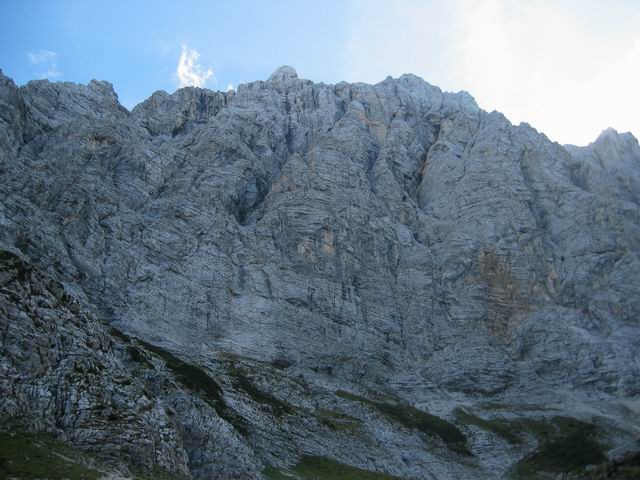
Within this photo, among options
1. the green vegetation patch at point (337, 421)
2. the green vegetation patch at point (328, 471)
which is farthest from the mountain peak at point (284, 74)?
the green vegetation patch at point (328, 471)

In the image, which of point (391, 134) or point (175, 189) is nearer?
point (175, 189)

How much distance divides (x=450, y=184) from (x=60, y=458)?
10947 centimetres

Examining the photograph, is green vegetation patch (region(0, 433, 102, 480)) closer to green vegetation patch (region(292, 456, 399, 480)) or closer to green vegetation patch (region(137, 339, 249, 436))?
green vegetation patch (region(137, 339, 249, 436))

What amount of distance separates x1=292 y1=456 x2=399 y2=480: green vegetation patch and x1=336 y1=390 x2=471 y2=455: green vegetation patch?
15.1 metres

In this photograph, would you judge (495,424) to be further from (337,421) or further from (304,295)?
(304,295)

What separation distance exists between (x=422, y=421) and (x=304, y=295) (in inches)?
1163

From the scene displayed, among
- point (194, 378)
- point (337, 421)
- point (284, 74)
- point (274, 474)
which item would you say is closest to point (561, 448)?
point (337, 421)

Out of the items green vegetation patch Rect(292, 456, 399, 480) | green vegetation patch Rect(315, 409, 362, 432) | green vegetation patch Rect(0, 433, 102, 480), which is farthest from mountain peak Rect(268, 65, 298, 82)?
green vegetation patch Rect(0, 433, 102, 480)

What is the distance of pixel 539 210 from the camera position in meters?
125

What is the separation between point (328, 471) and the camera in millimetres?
58031

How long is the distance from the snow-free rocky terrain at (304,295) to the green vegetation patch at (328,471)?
1.18 feet

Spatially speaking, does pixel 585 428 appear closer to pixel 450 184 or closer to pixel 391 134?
pixel 450 184

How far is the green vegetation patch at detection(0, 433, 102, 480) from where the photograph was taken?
101 ft

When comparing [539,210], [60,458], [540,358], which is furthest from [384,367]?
[60,458]
